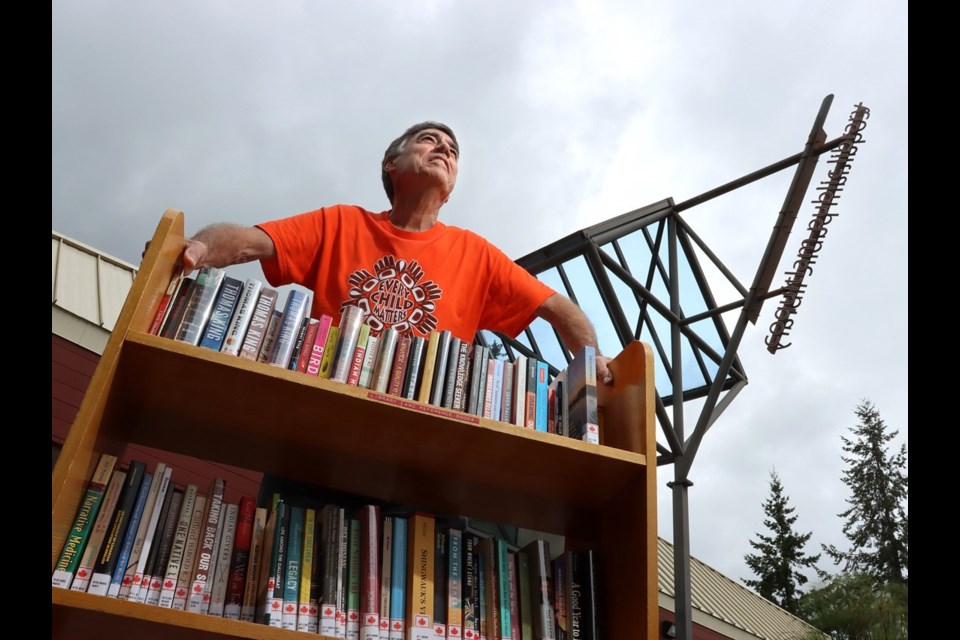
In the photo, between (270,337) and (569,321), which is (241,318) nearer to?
(270,337)

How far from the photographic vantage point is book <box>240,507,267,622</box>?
1.53 metres

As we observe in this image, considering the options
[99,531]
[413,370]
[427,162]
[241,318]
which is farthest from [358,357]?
[427,162]

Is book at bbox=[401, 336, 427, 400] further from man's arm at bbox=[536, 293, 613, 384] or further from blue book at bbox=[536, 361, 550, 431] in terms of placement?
man's arm at bbox=[536, 293, 613, 384]

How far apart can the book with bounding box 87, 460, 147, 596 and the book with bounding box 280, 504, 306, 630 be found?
0.31 m

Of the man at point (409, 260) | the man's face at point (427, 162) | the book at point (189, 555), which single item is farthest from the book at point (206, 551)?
the man's face at point (427, 162)

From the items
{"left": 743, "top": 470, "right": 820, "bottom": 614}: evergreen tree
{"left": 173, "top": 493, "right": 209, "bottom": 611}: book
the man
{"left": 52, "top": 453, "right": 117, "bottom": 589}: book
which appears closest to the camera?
{"left": 52, "top": 453, "right": 117, "bottom": 589}: book

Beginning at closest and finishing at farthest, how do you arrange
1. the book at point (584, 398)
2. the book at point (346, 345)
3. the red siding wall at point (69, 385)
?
1. the book at point (346, 345)
2. the book at point (584, 398)
3. the red siding wall at point (69, 385)

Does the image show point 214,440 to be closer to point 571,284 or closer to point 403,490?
point 403,490

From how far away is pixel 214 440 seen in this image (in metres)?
1.82

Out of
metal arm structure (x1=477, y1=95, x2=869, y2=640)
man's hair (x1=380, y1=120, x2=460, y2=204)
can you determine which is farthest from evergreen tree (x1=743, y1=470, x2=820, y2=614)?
man's hair (x1=380, y1=120, x2=460, y2=204)

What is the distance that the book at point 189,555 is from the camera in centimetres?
148

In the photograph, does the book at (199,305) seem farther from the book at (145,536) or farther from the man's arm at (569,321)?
the man's arm at (569,321)

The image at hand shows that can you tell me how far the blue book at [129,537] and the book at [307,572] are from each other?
0.32m
